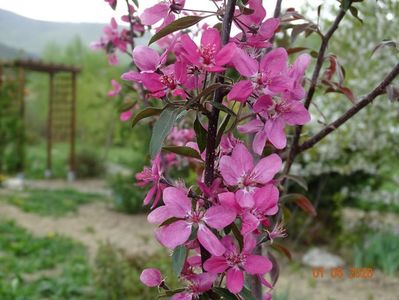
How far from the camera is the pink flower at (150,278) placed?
743mm

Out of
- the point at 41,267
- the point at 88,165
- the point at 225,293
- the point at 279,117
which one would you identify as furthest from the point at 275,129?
the point at 88,165

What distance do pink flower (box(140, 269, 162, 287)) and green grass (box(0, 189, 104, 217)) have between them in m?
5.72

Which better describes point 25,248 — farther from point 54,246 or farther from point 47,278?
point 47,278

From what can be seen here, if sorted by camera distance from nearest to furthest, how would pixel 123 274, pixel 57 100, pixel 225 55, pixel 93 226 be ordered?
pixel 225 55 < pixel 123 274 < pixel 93 226 < pixel 57 100

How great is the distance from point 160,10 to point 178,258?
13.6 inches

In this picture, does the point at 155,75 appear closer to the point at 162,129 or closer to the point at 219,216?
the point at 162,129

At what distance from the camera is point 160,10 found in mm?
720

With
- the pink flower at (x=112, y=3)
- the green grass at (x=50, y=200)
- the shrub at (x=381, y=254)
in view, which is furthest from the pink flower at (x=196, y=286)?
the green grass at (x=50, y=200)

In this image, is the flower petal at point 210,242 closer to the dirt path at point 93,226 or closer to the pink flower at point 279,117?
the pink flower at point 279,117

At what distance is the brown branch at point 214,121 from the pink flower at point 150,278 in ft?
0.56

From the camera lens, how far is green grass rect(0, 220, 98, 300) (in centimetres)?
359

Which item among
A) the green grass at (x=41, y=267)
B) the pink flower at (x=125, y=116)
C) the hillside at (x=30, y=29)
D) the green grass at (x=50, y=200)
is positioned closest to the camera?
the pink flower at (x=125, y=116)

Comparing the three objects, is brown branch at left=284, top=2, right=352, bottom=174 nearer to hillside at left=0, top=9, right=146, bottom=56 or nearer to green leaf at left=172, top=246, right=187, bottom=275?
green leaf at left=172, top=246, right=187, bottom=275

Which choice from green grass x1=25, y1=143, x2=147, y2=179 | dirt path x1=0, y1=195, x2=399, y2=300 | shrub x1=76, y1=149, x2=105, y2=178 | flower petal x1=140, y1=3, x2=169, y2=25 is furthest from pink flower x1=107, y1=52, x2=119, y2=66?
shrub x1=76, y1=149, x2=105, y2=178
